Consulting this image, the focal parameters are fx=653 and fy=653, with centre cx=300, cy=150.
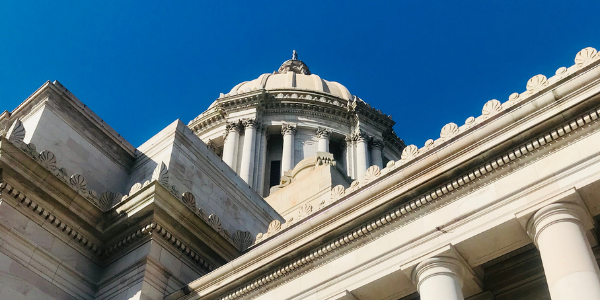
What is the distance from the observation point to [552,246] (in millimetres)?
13195

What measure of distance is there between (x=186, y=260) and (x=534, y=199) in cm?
1148

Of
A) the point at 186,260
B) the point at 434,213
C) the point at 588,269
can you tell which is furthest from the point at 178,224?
the point at 588,269

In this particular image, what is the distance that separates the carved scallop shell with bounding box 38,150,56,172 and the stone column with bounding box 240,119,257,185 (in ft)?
A: 120

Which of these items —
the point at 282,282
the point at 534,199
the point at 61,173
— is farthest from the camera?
the point at 61,173

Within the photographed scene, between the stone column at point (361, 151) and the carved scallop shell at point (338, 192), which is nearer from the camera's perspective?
the carved scallop shell at point (338, 192)

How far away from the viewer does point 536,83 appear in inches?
632

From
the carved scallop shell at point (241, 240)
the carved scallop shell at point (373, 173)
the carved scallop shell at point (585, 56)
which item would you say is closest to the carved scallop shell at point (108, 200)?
the carved scallop shell at point (241, 240)

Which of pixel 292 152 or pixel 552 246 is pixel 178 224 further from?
pixel 292 152

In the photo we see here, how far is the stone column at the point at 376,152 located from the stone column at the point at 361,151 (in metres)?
0.98

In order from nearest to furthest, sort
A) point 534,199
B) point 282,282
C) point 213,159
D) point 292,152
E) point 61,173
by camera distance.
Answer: point 534,199, point 282,282, point 61,173, point 213,159, point 292,152

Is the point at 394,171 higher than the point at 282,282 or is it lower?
higher

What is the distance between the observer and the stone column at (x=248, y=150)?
189ft

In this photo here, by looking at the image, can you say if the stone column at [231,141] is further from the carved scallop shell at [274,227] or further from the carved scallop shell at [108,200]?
the carved scallop shell at [274,227]

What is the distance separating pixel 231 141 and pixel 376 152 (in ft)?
46.7
